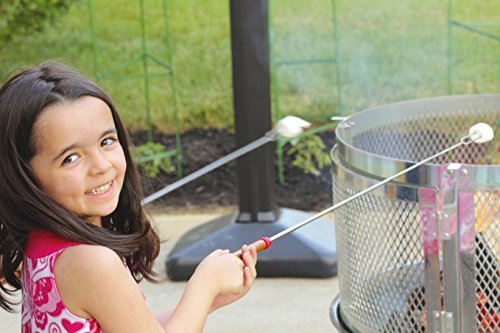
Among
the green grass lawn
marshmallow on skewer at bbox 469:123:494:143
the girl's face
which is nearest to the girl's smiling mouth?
the girl's face

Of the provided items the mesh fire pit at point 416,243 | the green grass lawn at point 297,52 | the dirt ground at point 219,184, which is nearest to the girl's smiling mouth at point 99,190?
the mesh fire pit at point 416,243

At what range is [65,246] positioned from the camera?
1750 mm

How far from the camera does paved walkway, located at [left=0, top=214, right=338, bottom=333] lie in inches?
127

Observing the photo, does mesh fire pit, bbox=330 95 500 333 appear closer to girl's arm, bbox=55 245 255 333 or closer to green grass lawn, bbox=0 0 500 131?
girl's arm, bbox=55 245 255 333

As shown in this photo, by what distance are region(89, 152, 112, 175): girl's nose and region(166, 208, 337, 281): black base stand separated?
180 cm

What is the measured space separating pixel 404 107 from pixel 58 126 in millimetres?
1276

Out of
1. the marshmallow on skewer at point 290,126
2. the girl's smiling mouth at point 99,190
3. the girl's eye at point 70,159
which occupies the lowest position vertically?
the marshmallow on skewer at point 290,126

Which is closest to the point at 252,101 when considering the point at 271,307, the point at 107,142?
the point at 271,307

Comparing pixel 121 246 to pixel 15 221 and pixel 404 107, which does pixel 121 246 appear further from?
pixel 404 107

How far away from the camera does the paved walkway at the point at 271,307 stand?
10.6 ft

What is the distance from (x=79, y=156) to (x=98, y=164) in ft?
0.13

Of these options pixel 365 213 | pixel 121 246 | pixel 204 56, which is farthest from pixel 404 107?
pixel 204 56

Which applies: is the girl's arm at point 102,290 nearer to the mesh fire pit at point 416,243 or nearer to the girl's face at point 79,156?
the girl's face at point 79,156

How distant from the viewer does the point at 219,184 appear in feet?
15.5
